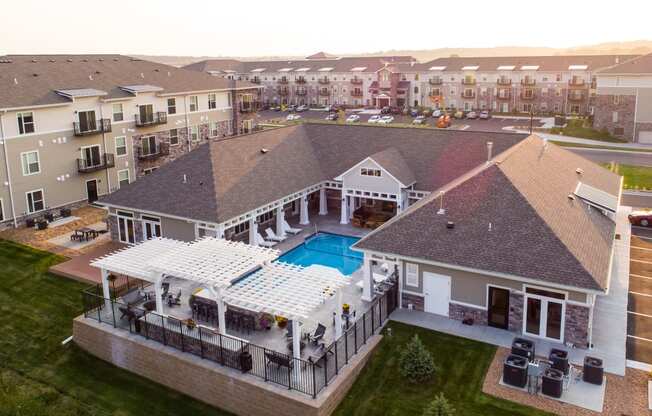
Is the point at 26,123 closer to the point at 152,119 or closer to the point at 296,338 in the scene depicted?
the point at 152,119

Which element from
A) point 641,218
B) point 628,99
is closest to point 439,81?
point 628,99

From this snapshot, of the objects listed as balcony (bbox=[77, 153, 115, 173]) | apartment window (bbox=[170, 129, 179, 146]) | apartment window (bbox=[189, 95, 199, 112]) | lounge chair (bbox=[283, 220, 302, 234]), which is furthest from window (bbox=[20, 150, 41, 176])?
lounge chair (bbox=[283, 220, 302, 234])

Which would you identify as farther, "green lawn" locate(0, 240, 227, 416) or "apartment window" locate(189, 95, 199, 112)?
"apartment window" locate(189, 95, 199, 112)

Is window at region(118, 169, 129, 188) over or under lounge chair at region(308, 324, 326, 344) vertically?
over

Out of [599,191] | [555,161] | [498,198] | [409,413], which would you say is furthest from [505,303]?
[555,161]

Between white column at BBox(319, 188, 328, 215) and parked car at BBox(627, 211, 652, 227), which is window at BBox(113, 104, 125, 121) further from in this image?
parked car at BBox(627, 211, 652, 227)

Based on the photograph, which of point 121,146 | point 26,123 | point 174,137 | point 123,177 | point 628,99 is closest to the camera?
point 26,123

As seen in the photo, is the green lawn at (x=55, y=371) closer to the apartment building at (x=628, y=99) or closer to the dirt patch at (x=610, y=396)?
the dirt patch at (x=610, y=396)

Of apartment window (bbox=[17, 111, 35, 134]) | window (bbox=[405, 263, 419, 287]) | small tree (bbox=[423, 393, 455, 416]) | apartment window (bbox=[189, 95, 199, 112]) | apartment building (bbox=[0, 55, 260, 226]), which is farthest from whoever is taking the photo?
apartment window (bbox=[189, 95, 199, 112])
